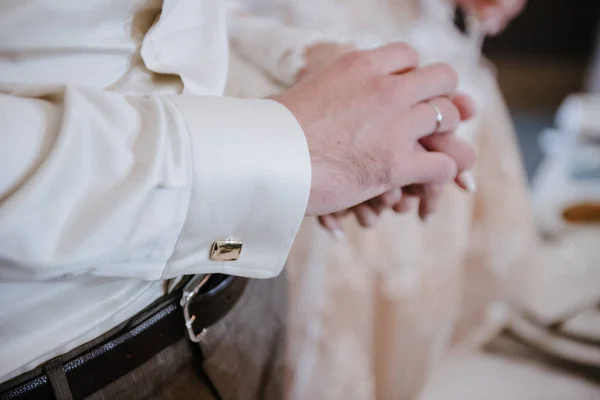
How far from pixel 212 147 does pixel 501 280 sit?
831 millimetres

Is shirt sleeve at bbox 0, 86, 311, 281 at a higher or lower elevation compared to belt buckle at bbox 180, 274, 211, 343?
higher

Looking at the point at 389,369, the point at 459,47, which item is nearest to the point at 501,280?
the point at 389,369

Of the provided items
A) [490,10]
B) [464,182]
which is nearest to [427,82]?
[464,182]

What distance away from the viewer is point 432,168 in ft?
1.60

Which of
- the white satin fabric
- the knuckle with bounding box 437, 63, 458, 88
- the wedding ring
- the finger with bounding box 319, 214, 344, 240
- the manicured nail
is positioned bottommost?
the white satin fabric

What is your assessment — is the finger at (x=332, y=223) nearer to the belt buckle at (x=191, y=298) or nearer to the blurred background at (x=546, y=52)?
the belt buckle at (x=191, y=298)

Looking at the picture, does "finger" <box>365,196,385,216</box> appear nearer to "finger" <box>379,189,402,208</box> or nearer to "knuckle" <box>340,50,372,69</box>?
"finger" <box>379,189,402,208</box>

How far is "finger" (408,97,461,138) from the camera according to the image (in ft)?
1.55

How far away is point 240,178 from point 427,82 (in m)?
0.20

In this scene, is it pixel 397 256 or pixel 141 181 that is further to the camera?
pixel 397 256

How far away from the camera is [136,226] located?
0.35m

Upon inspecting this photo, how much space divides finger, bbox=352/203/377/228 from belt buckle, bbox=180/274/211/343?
17 cm

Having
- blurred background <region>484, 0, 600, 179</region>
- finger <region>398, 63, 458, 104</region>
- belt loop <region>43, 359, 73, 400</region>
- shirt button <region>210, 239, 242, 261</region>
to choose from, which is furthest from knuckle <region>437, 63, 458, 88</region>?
blurred background <region>484, 0, 600, 179</region>

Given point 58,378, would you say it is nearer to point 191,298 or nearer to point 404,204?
point 191,298
